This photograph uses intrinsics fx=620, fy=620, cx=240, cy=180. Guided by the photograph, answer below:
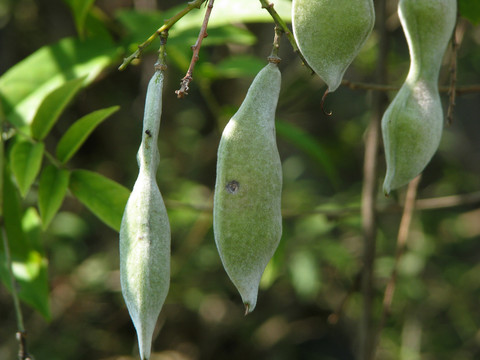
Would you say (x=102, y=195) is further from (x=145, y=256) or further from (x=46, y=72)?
(x=46, y=72)

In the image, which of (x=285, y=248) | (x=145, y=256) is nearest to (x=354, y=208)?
(x=285, y=248)

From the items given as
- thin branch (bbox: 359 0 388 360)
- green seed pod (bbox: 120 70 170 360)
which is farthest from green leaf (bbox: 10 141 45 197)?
thin branch (bbox: 359 0 388 360)

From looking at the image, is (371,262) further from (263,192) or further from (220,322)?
(220,322)

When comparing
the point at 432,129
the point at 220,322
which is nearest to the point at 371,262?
the point at 432,129

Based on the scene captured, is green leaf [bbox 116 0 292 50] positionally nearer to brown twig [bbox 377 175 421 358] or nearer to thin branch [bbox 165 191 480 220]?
thin branch [bbox 165 191 480 220]

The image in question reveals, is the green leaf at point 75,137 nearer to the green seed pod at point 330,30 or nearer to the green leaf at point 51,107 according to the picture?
the green leaf at point 51,107

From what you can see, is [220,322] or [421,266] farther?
[220,322]

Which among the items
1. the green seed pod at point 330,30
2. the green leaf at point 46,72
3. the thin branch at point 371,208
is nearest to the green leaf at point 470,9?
the thin branch at point 371,208
